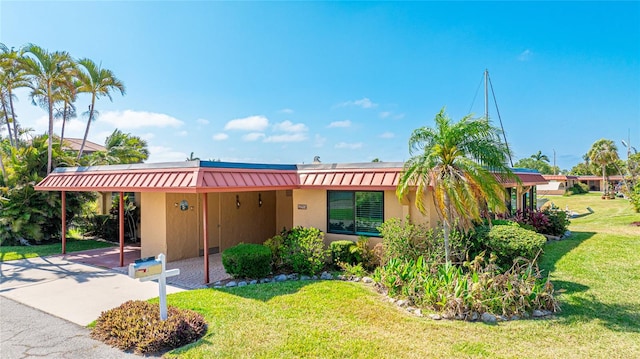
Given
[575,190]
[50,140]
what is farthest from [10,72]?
[575,190]

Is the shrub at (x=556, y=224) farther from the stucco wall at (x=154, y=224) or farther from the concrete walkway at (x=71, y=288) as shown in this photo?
the stucco wall at (x=154, y=224)

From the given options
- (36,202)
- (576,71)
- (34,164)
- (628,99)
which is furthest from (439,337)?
(628,99)

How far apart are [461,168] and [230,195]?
8.39 meters

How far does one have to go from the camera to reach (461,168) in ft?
24.0

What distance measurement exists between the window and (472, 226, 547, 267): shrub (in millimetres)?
2631

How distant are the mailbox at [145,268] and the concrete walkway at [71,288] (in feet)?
6.38

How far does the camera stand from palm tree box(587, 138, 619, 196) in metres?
39.0

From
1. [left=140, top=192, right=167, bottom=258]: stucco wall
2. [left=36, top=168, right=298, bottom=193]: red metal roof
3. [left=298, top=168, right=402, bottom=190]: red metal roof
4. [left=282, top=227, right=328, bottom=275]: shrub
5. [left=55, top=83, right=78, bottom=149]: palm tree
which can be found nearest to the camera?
[left=36, top=168, right=298, bottom=193]: red metal roof

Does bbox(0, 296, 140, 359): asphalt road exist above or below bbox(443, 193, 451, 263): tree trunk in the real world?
below

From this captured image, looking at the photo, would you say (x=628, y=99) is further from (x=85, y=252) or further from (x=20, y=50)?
(x=20, y=50)

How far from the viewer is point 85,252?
12.9 metres

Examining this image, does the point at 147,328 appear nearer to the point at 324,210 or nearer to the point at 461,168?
the point at 324,210

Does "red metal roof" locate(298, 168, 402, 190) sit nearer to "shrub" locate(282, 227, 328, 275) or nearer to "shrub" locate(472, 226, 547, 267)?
"shrub" locate(282, 227, 328, 275)

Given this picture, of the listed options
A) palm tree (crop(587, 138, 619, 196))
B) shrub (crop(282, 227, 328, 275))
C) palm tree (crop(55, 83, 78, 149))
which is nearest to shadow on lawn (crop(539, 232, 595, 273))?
shrub (crop(282, 227, 328, 275))
